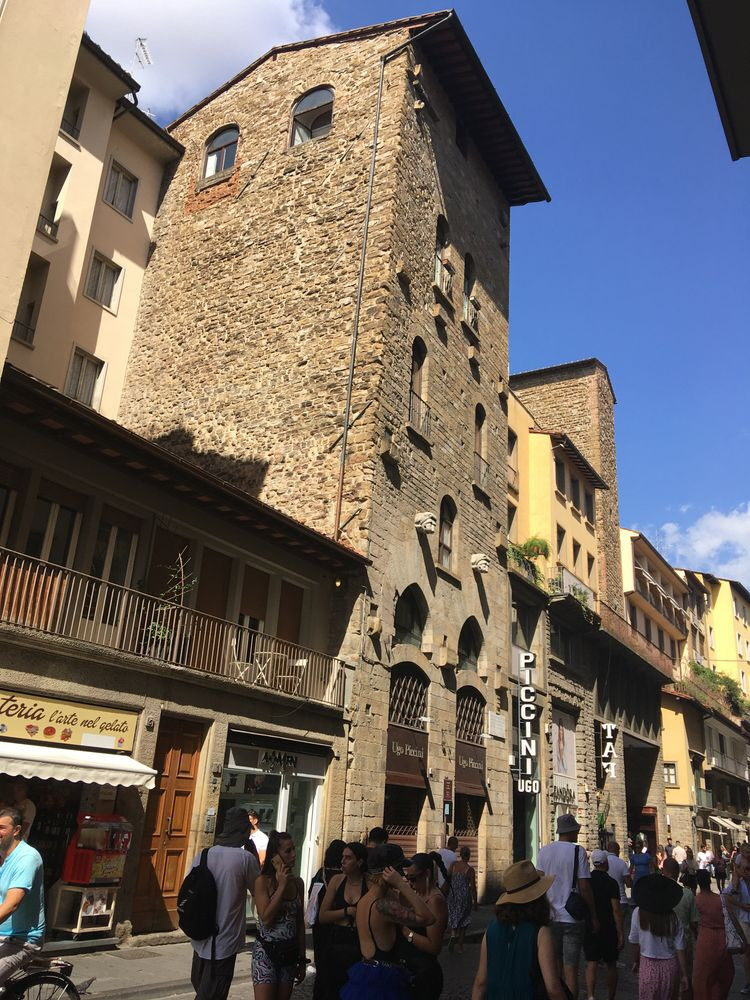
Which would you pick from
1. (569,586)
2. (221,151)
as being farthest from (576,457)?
(221,151)

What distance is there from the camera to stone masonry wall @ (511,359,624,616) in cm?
3541

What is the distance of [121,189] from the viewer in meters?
23.3

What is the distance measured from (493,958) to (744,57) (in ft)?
13.5

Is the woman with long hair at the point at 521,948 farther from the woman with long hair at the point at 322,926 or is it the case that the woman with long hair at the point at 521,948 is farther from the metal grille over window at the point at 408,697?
the metal grille over window at the point at 408,697

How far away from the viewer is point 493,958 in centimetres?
420

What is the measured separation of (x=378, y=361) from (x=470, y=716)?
8.96 meters

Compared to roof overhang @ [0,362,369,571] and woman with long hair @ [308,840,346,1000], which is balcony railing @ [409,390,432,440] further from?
woman with long hair @ [308,840,346,1000]

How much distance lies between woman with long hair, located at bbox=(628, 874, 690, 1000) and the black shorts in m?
1.34

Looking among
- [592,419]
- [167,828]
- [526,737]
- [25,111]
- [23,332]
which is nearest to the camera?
[25,111]

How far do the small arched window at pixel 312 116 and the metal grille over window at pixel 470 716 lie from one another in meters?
15.3

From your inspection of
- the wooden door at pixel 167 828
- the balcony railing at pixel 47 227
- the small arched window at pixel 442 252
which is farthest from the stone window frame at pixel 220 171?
the wooden door at pixel 167 828

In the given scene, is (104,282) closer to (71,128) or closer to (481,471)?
(71,128)

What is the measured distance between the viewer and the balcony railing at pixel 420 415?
20234 millimetres

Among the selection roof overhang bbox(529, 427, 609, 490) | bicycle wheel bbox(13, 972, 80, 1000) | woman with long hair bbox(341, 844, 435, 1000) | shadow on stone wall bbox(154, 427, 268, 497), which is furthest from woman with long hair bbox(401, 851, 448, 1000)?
roof overhang bbox(529, 427, 609, 490)
